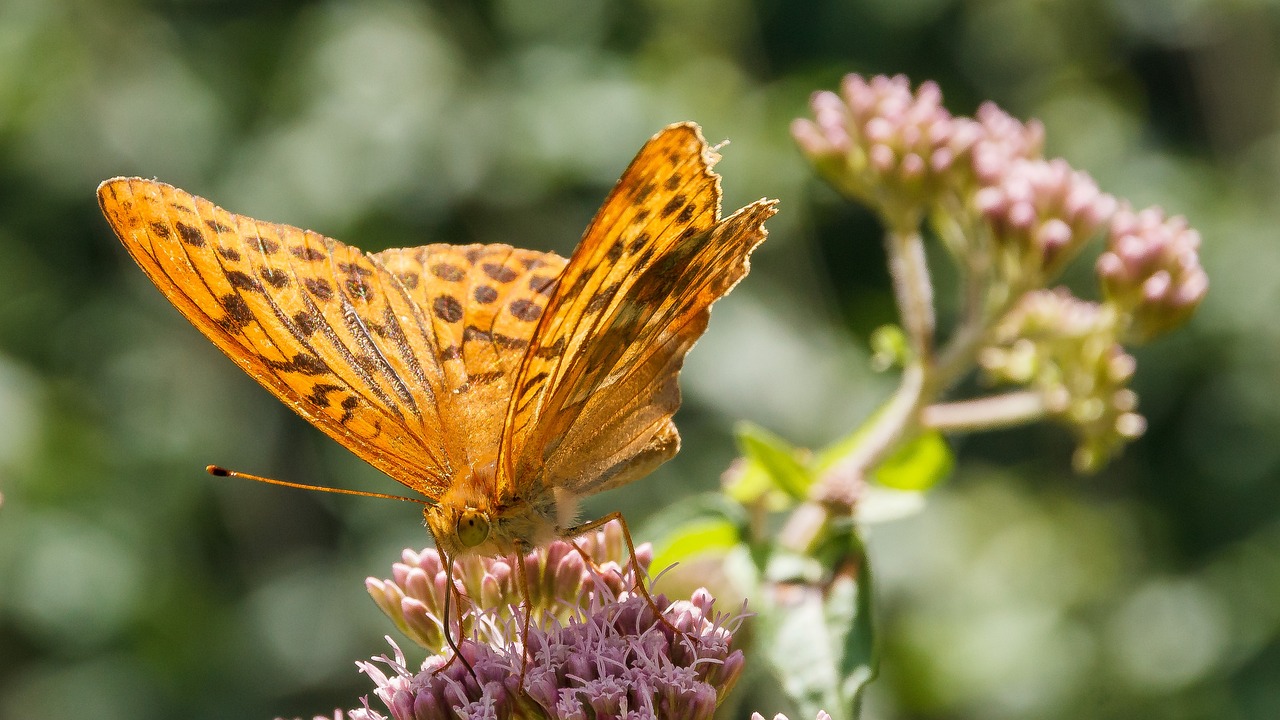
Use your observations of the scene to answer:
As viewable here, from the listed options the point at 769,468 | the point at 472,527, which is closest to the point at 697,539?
the point at 769,468

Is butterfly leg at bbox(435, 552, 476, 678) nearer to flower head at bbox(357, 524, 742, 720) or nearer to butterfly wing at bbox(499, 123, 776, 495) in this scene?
flower head at bbox(357, 524, 742, 720)

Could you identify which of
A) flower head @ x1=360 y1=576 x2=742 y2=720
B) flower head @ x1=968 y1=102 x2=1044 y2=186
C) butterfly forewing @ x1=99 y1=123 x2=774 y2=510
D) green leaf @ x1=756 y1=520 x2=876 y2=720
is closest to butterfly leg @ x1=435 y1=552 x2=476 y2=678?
flower head @ x1=360 y1=576 x2=742 y2=720

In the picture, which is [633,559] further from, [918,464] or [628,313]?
[918,464]

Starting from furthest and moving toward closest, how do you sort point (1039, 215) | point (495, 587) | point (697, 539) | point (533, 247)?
point (533, 247), point (1039, 215), point (697, 539), point (495, 587)

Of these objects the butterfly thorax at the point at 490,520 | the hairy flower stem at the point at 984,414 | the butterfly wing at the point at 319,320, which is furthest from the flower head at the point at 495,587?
the hairy flower stem at the point at 984,414

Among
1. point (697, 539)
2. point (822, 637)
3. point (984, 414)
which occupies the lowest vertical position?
point (822, 637)
